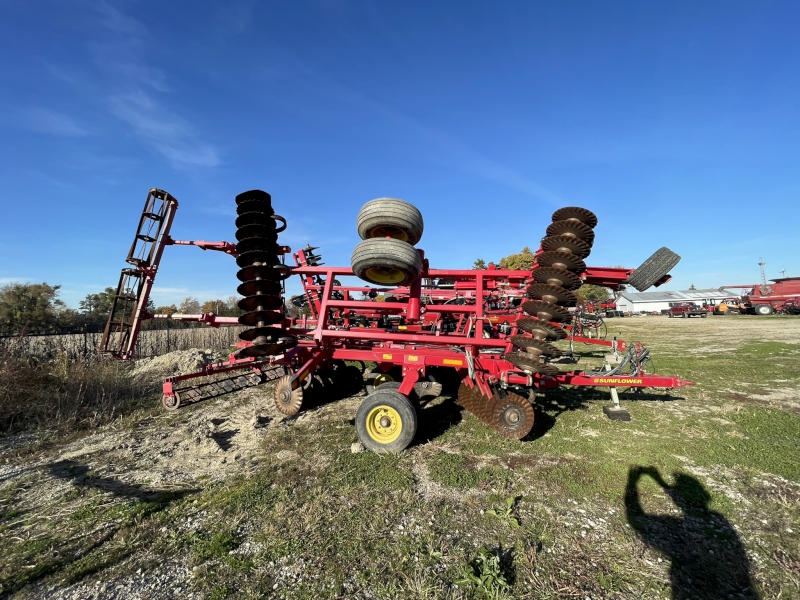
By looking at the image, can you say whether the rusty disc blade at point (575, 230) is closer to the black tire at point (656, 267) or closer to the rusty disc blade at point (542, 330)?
the black tire at point (656, 267)

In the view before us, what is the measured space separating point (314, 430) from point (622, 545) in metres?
4.46

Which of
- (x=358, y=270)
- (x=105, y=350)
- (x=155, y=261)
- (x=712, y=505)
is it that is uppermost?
(x=155, y=261)

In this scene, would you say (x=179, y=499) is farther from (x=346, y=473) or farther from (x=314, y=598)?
(x=314, y=598)

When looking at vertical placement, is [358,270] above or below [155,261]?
below

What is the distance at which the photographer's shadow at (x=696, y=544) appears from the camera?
252 cm

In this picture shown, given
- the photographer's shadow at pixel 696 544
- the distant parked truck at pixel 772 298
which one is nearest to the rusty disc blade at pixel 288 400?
the photographer's shadow at pixel 696 544

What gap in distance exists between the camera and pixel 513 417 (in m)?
5.21

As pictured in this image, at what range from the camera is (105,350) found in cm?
536

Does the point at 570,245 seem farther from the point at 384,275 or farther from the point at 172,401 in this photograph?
the point at 172,401

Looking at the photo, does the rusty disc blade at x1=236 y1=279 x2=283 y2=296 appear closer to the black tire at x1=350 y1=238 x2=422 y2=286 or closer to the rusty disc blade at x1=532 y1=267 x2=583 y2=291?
the black tire at x1=350 y1=238 x2=422 y2=286

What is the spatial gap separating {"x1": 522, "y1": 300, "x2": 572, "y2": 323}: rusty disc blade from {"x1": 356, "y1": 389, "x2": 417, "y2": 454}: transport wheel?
6.90ft

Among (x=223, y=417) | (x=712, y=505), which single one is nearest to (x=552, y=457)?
(x=712, y=505)

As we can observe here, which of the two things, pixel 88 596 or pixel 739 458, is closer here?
pixel 88 596

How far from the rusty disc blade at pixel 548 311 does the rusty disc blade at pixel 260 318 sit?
11.5 ft
